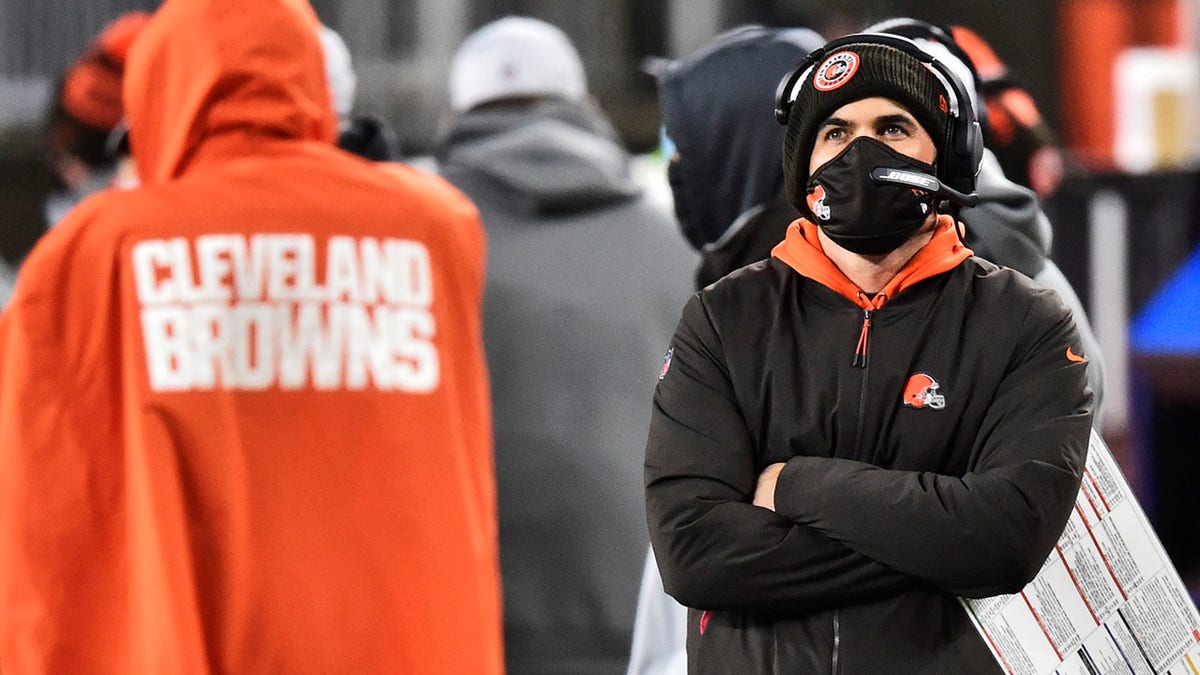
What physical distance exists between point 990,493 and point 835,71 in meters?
0.53

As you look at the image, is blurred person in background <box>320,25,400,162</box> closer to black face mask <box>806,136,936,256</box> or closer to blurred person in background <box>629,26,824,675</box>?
blurred person in background <box>629,26,824,675</box>

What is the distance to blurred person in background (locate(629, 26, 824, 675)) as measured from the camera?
2.87m

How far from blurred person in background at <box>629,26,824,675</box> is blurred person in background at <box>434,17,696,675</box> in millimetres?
563

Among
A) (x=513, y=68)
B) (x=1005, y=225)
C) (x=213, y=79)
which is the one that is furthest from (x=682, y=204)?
(x=513, y=68)

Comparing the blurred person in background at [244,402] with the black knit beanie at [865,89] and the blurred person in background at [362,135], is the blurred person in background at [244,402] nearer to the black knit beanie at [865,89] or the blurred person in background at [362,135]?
the blurred person in background at [362,135]

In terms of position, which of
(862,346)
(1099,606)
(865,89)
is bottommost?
(1099,606)

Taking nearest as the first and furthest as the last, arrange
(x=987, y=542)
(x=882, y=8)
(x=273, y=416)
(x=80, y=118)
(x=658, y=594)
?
(x=987, y=542), (x=658, y=594), (x=273, y=416), (x=80, y=118), (x=882, y=8)

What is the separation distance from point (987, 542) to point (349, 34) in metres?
7.15

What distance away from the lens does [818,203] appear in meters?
2.19

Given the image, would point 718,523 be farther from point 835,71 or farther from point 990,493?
point 835,71

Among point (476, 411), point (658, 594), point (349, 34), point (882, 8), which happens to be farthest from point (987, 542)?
point (349, 34)

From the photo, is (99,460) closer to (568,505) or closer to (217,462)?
(217,462)

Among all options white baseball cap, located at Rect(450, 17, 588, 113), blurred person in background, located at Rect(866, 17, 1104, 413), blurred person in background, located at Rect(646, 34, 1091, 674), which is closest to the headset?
blurred person in background, located at Rect(646, 34, 1091, 674)

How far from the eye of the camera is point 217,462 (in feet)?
9.86
